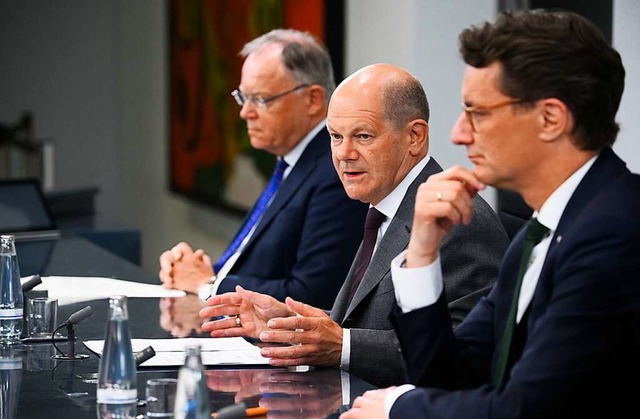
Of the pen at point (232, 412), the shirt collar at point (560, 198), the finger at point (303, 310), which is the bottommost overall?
the pen at point (232, 412)

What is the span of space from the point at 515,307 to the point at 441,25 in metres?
2.82

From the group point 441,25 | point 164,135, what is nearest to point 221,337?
point 441,25

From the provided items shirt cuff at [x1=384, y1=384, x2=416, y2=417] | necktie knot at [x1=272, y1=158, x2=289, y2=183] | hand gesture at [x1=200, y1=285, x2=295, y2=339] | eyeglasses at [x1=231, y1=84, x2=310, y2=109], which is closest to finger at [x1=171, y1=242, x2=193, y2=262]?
necktie knot at [x1=272, y1=158, x2=289, y2=183]

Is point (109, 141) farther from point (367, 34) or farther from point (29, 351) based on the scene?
point (29, 351)

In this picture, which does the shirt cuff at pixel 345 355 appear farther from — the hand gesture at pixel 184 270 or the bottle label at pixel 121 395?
the hand gesture at pixel 184 270

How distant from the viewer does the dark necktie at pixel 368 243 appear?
312cm

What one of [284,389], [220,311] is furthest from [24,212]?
[284,389]

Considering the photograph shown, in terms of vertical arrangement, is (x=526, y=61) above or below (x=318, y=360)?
above

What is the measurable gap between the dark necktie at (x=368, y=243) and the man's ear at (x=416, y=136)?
18cm

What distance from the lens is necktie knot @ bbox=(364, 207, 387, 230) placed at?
3.17 m

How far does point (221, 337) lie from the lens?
3.16 metres

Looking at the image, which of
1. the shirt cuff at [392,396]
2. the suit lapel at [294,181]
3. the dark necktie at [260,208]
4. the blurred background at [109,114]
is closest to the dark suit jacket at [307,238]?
the suit lapel at [294,181]

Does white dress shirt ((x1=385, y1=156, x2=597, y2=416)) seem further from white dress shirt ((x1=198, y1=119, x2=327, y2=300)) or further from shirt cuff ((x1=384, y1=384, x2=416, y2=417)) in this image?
white dress shirt ((x1=198, y1=119, x2=327, y2=300))

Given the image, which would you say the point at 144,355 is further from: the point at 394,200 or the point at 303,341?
the point at 394,200
